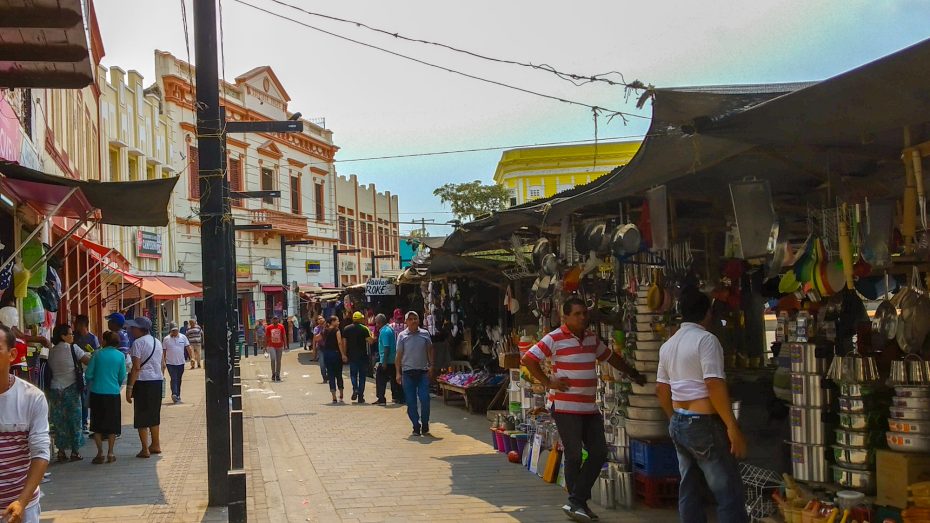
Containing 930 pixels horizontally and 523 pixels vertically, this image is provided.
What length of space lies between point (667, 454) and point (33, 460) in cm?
485

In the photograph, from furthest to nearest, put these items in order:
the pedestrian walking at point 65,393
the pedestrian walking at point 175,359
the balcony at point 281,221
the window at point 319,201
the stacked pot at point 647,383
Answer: the window at point 319,201 → the balcony at point 281,221 → the pedestrian walking at point 175,359 → the pedestrian walking at point 65,393 → the stacked pot at point 647,383

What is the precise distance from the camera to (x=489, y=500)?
780 cm

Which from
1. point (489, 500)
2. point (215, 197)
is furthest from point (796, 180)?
point (215, 197)

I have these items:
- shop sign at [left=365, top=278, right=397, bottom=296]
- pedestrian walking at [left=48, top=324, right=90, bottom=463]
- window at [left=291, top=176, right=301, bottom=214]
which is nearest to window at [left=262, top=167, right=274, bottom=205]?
window at [left=291, top=176, right=301, bottom=214]

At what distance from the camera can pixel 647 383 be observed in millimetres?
7340

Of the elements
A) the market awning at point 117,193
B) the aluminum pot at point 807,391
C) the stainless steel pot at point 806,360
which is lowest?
the aluminum pot at point 807,391

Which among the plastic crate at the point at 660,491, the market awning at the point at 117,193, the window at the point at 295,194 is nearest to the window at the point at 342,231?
the window at the point at 295,194

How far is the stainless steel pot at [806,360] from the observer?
19.0ft

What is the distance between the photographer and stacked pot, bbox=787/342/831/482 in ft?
18.7

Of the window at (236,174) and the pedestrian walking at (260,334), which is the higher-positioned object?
the window at (236,174)

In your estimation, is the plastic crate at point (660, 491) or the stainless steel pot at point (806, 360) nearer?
the stainless steel pot at point (806, 360)

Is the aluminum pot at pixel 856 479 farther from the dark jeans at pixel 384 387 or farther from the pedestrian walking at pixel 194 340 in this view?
the pedestrian walking at pixel 194 340

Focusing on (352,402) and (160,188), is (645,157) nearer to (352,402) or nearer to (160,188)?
(160,188)

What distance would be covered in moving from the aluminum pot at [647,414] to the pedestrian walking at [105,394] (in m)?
6.21
